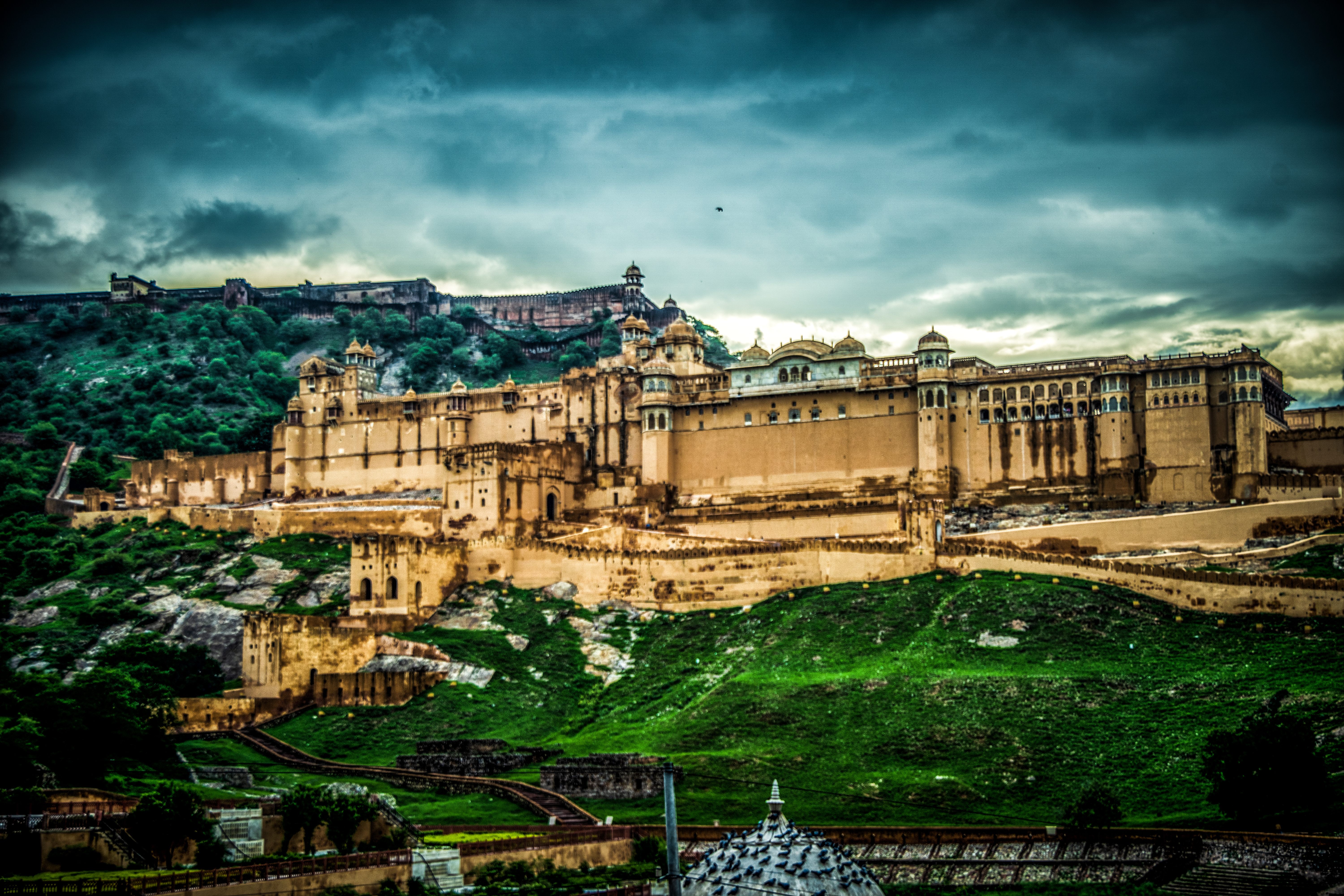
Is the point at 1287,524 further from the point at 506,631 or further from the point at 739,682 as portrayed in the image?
the point at 506,631

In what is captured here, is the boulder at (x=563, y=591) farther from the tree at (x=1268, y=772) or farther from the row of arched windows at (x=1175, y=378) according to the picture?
the tree at (x=1268, y=772)

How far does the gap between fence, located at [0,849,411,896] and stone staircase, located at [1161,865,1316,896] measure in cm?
1805

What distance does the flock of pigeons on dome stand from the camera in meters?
19.6

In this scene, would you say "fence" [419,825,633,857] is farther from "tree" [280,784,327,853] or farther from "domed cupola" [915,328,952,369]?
"domed cupola" [915,328,952,369]

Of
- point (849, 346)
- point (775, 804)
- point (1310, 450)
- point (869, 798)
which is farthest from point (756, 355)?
point (775, 804)

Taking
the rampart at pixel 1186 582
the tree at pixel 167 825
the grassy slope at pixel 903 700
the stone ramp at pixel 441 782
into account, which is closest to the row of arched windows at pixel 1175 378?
the rampart at pixel 1186 582

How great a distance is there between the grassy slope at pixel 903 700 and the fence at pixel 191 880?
12.3 meters

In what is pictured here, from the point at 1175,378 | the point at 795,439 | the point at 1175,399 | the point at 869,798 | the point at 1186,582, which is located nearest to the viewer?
the point at 869,798

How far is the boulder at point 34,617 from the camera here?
72562mm

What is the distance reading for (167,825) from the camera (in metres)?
34.6

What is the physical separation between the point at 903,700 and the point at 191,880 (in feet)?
89.6

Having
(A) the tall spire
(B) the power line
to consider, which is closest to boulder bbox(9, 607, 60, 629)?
(B) the power line

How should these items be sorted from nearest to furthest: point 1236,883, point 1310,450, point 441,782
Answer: point 1236,883, point 441,782, point 1310,450

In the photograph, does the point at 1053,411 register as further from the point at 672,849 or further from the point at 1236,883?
the point at 672,849
